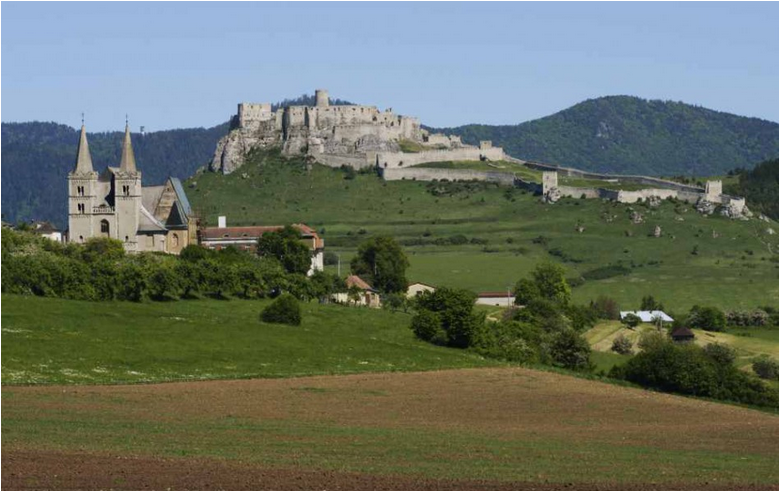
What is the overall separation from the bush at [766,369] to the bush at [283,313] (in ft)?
74.7

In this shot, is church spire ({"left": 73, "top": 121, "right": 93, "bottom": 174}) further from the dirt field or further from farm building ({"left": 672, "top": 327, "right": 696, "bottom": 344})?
the dirt field

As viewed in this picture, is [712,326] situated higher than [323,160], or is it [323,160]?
[323,160]

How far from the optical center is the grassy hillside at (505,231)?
13688cm

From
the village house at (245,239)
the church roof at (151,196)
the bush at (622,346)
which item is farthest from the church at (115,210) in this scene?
the bush at (622,346)

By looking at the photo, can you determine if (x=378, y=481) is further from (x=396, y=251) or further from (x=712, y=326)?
(x=396, y=251)

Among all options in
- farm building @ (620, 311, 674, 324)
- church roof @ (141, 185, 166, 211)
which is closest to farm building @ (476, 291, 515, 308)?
farm building @ (620, 311, 674, 324)

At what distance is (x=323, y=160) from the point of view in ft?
639

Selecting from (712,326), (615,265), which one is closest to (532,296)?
(712,326)

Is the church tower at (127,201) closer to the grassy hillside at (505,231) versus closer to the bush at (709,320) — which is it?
the grassy hillside at (505,231)

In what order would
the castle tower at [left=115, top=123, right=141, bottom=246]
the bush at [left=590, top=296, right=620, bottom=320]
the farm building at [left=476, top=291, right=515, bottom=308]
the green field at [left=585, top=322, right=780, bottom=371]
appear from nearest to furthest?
the green field at [left=585, top=322, right=780, bottom=371]
the castle tower at [left=115, top=123, right=141, bottom=246]
the bush at [left=590, top=296, right=620, bottom=320]
the farm building at [left=476, top=291, right=515, bottom=308]

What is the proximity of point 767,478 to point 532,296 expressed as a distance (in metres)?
A: 79.0

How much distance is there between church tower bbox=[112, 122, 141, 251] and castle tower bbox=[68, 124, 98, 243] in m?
1.60

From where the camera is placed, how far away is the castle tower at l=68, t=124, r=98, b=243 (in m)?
114

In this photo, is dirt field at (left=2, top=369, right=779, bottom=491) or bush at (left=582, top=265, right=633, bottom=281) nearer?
dirt field at (left=2, top=369, right=779, bottom=491)
